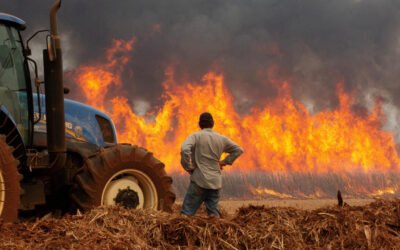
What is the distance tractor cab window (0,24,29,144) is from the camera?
8.12 metres

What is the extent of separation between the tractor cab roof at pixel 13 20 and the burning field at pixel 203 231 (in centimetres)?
344

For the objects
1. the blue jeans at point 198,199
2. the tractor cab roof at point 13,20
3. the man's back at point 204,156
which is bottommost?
the blue jeans at point 198,199

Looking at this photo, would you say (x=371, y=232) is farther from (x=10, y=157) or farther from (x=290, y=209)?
(x=10, y=157)

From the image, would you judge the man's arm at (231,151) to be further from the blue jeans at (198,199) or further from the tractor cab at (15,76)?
the tractor cab at (15,76)

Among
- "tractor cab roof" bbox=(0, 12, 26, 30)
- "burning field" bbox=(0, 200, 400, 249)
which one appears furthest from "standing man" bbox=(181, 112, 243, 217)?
"tractor cab roof" bbox=(0, 12, 26, 30)

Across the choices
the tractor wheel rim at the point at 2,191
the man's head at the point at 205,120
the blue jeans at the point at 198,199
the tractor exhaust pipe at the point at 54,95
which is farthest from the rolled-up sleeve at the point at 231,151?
the tractor wheel rim at the point at 2,191

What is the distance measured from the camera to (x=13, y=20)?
333 inches

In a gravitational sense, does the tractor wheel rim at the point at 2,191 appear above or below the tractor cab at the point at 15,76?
below

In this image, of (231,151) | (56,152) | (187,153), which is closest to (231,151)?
(231,151)

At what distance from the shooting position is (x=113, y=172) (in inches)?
339

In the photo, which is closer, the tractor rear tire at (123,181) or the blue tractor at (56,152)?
the blue tractor at (56,152)

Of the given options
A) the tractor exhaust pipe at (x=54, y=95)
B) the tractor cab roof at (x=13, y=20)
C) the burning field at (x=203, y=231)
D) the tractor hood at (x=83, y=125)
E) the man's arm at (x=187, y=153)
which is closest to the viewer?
the burning field at (x=203, y=231)

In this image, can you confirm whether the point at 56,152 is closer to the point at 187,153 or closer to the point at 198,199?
the point at 187,153

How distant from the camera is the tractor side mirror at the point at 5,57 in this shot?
26.9ft
